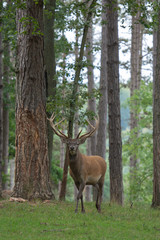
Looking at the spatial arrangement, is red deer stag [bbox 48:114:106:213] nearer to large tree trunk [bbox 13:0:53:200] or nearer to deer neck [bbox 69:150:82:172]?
deer neck [bbox 69:150:82:172]

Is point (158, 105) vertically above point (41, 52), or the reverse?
point (41, 52)

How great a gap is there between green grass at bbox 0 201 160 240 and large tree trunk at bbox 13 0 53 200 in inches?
31.8

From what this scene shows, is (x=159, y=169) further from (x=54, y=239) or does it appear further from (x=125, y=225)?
(x=54, y=239)

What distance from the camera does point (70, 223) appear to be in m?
9.35

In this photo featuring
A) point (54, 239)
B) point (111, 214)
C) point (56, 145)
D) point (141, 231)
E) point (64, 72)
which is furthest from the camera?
A: point (56, 145)

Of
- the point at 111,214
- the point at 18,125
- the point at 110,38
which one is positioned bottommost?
the point at 111,214

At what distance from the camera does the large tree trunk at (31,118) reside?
1234 centimetres

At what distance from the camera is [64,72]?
14.6m

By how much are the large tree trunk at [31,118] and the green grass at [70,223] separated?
0.81m

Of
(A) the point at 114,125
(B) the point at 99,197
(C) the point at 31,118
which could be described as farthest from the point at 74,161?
(A) the point at 114,125

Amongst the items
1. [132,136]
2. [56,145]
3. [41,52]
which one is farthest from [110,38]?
[56,145]

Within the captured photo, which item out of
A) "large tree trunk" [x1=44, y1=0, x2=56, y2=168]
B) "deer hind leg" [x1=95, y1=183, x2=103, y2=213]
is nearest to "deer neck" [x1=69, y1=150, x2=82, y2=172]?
"deer hind leg" [x1=95, y1=183, x2=103, y2=213]

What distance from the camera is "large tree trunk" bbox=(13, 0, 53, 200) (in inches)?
486

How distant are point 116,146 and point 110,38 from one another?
12.4 ft
